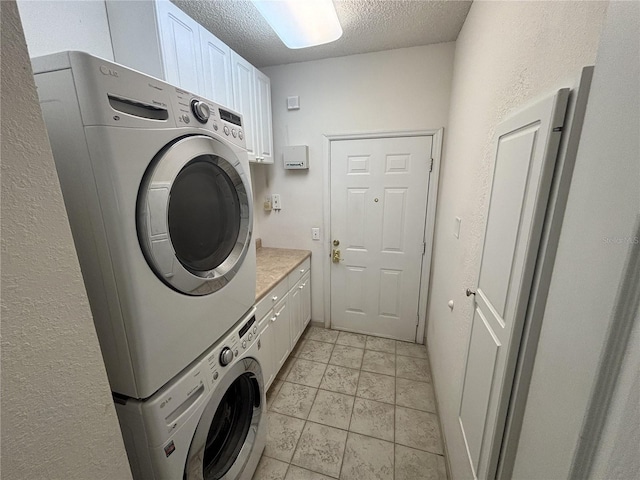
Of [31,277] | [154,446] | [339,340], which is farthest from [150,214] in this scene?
[339,340]

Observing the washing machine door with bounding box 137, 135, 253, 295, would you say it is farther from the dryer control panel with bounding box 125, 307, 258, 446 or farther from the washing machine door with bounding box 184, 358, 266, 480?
the washing machine door with bounding box 184, 358, 266, 480

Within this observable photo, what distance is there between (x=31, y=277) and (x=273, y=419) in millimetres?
1671

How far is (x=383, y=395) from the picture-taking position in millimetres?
1842

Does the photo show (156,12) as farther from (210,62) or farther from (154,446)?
(154,446)

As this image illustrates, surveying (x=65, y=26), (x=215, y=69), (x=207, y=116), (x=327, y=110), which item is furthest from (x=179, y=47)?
(x=327, y=110)

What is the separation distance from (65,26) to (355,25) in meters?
1.52

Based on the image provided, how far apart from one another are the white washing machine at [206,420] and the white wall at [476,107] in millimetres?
968

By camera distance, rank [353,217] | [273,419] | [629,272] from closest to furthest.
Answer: [629,272] < [273,419] < [353,217]

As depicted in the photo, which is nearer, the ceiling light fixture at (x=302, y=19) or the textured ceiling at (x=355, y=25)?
the ceiling light fixture at (x=302, y=19)

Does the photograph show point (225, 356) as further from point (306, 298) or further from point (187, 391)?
point (306, 298)

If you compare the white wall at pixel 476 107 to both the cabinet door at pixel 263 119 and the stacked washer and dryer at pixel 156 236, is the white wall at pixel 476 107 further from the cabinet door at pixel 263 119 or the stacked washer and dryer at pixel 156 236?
the cabinet door at pixel 263 119

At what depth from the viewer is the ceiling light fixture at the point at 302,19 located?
119 cm

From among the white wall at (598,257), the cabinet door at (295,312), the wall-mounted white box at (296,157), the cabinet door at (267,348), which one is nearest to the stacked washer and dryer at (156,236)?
the cabinet door at (267,348)

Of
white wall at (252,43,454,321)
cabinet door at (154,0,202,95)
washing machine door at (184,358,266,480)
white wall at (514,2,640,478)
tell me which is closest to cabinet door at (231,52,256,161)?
cabinet door at (154,0,202,95)
